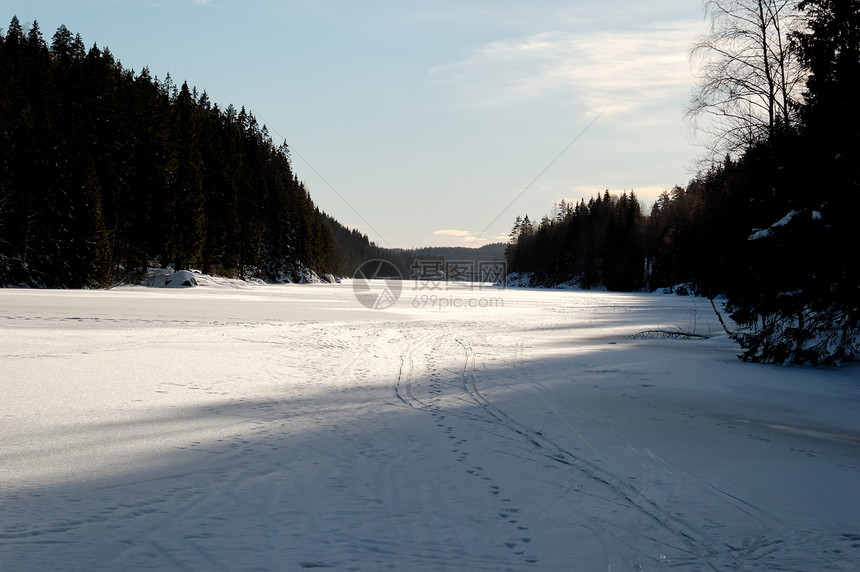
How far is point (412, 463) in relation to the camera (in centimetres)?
529

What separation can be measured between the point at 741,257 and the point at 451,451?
34.1 feet

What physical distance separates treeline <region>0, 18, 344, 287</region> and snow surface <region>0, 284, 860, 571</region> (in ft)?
80.7

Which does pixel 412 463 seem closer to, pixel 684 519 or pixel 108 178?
pixel 684 519

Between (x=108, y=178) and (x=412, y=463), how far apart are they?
41.8 m

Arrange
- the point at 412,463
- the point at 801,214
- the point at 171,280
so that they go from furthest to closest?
the point at 171,280, the point at 801,214, the point at 412,463

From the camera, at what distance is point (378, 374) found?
1036 cm

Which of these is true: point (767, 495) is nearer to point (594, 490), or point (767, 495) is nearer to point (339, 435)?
point (594, 490)

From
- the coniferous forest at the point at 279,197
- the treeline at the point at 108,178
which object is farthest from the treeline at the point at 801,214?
the treeline at the point at 108,178

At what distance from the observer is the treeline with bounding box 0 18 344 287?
31750 millimetres

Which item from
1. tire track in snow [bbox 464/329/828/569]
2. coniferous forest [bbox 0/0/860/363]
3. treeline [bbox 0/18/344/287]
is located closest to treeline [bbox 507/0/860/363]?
coniferous forest [bbox 0/0/860/363]

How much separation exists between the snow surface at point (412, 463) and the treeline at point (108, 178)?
24.6m

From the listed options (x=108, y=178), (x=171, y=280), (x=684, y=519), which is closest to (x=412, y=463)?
(x=684, y=519)

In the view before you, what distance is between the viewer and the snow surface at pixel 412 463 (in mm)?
3541

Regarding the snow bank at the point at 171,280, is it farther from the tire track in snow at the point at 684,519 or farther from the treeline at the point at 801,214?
the tire track in snow at the point at 684,519
